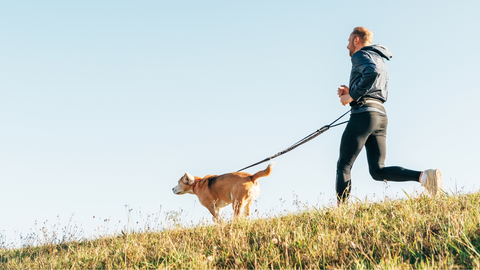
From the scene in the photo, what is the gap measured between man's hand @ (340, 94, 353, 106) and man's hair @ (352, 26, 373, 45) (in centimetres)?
86

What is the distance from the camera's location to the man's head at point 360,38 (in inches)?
200

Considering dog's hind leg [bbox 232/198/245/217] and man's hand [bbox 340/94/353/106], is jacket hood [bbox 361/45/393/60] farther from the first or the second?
dog's hind leg [bbox 232/198/245/217]

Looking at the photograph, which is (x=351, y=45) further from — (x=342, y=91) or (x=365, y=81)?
(x=365, y=81)

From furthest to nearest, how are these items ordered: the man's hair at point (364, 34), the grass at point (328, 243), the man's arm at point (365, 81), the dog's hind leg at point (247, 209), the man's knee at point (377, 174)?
the dog's hind leg at point (247, 209) → the man's hair at point (364, 34) → the man's knee at point (377, 174) → the man's arm at point (365, 81) → the grass at point (328, 243)

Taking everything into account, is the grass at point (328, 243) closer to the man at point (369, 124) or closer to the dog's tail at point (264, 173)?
the man at point (369, 124)

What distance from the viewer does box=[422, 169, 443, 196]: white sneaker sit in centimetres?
473

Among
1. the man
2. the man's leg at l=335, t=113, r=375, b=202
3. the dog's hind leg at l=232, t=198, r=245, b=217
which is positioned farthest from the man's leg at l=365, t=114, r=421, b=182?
the dog's hind leg at l=232, t=198, r=245, b=217

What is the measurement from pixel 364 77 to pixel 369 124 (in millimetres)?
577

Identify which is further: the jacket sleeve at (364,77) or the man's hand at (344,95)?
the man's hand at (344,95)

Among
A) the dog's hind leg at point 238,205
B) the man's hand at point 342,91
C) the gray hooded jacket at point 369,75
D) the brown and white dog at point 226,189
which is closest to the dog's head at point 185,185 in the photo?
the brown and white dog at point 226,189

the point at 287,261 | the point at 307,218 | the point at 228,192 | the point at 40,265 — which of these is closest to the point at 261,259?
the point at 287,261

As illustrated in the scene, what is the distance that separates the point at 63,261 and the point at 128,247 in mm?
772

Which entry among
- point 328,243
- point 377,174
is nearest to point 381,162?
point 377,174

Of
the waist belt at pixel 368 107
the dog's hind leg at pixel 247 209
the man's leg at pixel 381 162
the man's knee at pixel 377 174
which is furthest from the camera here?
the dog's hind leg at pixel 247 209
